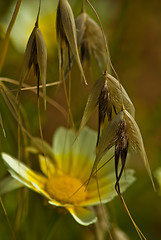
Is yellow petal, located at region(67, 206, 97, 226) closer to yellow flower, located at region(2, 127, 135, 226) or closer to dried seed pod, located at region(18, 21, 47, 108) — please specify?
yellow flower, located at region(2, 127, 135, 226)

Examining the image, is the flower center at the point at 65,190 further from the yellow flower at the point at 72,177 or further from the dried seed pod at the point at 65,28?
the dried seed pod at the point at 65,28

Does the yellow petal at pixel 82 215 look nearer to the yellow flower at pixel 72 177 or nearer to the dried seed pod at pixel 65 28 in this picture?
the yellow flower at pixel 72 177

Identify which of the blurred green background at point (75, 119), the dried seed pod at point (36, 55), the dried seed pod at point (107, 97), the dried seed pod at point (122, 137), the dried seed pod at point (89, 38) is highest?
the dried seed pod at point (36, 55)

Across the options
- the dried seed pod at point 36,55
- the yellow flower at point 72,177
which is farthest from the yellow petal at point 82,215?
the dried seed pod at point 36,55

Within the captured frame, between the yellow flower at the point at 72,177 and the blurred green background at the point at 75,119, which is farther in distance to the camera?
the blurred green background at the point at 75,119

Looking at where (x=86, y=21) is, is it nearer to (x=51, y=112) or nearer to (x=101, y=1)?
(x=101, y=1)

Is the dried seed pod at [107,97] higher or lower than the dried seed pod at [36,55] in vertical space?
lower

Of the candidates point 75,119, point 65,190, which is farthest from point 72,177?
point 75,119

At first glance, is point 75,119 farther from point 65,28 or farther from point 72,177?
point 65,28
